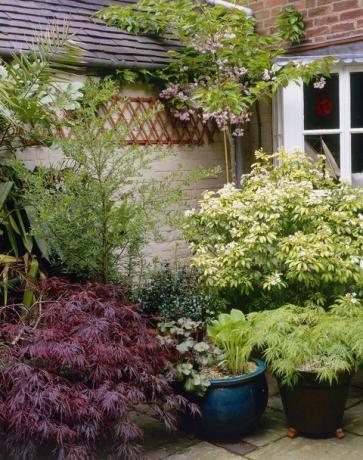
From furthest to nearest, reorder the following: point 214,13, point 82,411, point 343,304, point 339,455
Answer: point 214,13 < point 343,304 < point 339,455 < point 82,411

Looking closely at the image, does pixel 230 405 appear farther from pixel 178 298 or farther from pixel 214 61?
pixel 214 61

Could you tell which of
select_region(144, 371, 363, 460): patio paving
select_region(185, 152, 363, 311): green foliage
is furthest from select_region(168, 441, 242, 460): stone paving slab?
select_region(185, 152, 363, 311): green foliage

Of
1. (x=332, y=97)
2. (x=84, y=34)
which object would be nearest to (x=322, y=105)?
(x=332, y=97)

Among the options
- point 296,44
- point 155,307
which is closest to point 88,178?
point 155,307

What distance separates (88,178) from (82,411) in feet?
6.74

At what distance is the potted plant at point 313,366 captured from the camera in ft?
13.6

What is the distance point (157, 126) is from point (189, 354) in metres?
3.63

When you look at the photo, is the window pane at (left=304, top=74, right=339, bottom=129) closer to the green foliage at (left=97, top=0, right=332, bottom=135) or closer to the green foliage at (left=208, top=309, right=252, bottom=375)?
the green foliage at (left=97, top=0, right=332, bottom=135)

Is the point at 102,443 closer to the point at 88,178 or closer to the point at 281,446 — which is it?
the point at 281,446

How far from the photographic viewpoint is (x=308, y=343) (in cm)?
427

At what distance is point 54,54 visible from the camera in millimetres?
5582

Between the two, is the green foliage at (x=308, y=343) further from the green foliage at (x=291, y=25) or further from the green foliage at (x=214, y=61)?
the green foliage at (x=291, y=25)

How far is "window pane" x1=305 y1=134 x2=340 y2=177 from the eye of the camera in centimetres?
700

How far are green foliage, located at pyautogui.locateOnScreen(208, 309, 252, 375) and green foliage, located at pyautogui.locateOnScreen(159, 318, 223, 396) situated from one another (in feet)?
0.19
